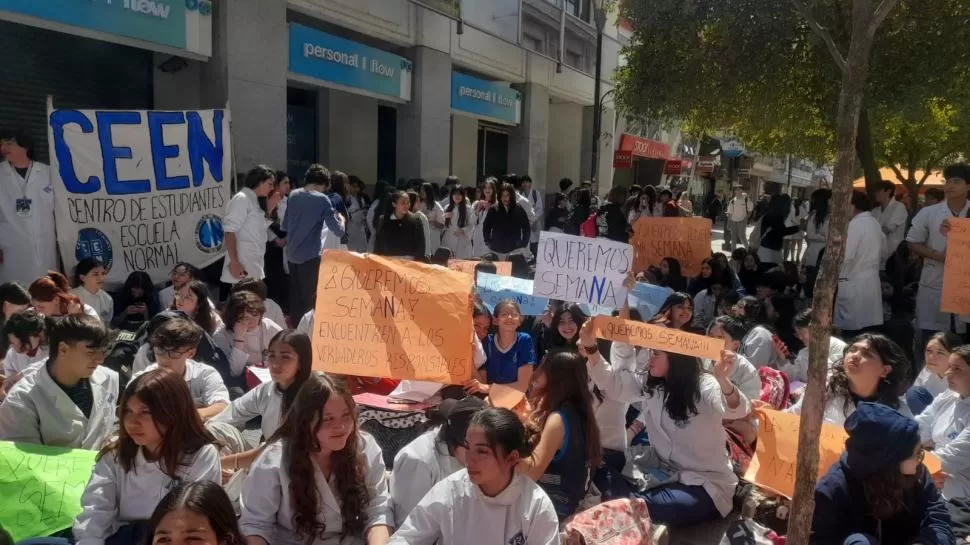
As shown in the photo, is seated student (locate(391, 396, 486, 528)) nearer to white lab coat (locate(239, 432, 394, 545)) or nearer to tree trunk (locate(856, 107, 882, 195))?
white lab coat (locate(239, 432, 394, 545))

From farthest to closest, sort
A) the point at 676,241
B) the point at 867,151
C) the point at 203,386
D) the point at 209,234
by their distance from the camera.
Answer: the point at 867,151 < the point at 676,241 < the point at 209,234 < the point at 203,386

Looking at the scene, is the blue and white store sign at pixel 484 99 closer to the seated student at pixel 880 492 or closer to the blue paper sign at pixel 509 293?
the blue paper sign at pixel 509 293

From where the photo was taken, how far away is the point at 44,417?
11.5ft

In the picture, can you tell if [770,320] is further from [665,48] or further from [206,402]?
[206,402]

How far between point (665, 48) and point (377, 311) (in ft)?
23.1

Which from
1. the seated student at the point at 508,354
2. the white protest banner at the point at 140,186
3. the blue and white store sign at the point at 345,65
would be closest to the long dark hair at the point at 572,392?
the seated student at the point at 508,354

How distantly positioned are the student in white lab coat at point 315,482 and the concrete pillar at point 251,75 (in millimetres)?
6535

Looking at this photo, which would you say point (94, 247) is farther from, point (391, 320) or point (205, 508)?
point (205, 508)

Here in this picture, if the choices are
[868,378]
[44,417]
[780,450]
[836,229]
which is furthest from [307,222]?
[836,229]

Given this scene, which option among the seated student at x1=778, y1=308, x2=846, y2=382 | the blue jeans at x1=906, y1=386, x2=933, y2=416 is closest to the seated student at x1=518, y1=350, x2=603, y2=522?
the seated student at x1=778, y1=308, x2=846, y2=382

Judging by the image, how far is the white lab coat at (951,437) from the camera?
375 cm

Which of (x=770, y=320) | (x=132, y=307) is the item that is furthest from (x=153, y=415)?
(x=770, y=320)

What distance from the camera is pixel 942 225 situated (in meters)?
6.33

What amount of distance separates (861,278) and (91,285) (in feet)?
20.9
